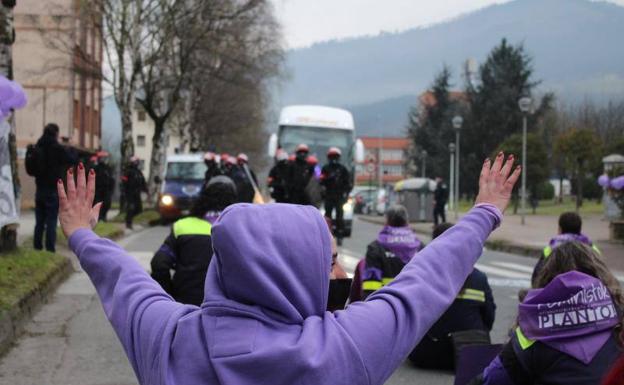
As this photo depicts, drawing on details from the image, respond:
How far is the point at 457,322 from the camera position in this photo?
6.32 m

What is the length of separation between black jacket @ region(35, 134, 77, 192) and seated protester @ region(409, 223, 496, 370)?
6.91m

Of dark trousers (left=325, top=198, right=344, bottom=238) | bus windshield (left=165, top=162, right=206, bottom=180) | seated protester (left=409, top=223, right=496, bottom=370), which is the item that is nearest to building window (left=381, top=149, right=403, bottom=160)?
bus windshield (left=165, top=162, right=206, bottom=180)

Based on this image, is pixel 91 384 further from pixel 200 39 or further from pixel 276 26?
pixel 276 26

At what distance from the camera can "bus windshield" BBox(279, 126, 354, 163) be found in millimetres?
27062

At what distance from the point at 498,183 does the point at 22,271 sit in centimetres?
751

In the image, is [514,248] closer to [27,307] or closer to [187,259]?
[27,307]

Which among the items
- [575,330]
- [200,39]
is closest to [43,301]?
[575,330]

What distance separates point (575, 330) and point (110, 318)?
2.10 metres

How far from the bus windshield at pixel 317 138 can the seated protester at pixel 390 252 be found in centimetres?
1995

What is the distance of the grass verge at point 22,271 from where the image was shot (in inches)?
294

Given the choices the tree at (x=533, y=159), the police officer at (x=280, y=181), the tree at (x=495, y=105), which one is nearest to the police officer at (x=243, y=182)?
the police officer at (x=280, y=181)

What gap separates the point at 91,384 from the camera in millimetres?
5863

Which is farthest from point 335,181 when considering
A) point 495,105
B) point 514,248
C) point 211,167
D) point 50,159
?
point 495,105

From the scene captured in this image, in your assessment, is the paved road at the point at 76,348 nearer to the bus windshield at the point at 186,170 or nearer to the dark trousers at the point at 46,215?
the dark trousers at the point at 46,215
